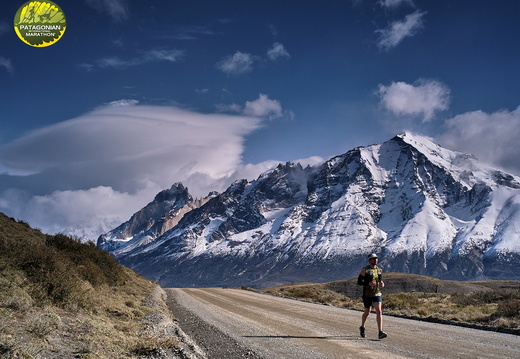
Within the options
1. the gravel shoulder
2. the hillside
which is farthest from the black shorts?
the hillside

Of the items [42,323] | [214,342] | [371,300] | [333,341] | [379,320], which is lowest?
[214,342]

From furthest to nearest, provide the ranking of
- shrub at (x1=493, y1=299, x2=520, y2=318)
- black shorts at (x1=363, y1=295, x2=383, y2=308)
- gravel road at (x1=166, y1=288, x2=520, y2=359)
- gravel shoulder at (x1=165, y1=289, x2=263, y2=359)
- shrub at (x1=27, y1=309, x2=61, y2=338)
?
shrub at (x1=493, y1=299, x2=520, y2=318)
black shorts at (x1=363, y1=295, x2=383, y2=308)
gravel shoulder at (x1=165, y1=289, x2=263, y2=359)
gravel road at (x1=166, y1=288, x2=520, y2=359)
shrub at (x1=27, y1=309, x2=61, y2=338)

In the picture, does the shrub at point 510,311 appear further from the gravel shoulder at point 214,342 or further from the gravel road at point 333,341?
the gravel shoulder at point 214,342

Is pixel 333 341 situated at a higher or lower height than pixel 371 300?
lower

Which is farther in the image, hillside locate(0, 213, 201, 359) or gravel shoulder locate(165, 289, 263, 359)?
gravel shoulder locate(165, 289, 263, 359)

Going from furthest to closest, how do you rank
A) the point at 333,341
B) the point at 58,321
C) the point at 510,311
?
the point at 510,311 < the point at 333,341 < the point at 58,321

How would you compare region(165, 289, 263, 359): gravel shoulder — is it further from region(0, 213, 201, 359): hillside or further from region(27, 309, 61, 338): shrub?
region(27, 309, 61, 338): shrub

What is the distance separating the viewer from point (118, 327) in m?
12.0

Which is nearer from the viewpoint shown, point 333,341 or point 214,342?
point 333,341

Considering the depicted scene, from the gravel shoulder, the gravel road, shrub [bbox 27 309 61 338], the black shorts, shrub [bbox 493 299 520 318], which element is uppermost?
the black shorts

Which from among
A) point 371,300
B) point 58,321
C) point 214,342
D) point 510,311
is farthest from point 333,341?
point 510,311

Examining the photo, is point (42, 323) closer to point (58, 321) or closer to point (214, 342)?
point (58, 321)

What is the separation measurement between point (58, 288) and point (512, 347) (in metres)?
12.6

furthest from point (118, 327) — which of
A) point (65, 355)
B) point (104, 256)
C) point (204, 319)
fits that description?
point (104, 256)
